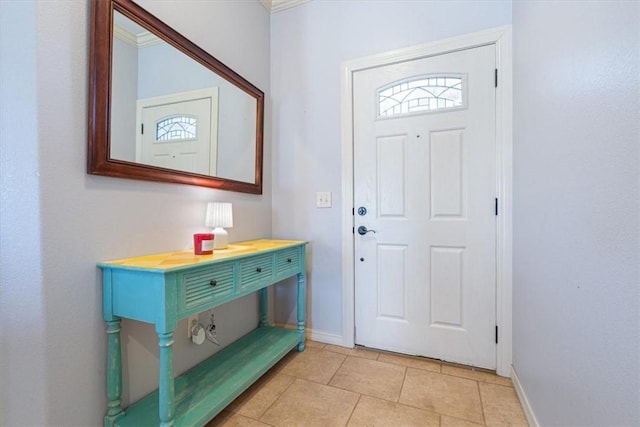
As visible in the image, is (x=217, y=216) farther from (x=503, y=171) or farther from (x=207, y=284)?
(x=503, y=171)

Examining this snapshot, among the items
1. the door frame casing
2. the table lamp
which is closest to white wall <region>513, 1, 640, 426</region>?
the door frame casing

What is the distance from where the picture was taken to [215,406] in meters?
1.27

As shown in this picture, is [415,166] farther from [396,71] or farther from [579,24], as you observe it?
[579,24]

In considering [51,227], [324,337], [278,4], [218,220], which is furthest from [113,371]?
[278,4]

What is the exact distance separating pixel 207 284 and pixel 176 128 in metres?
0.90

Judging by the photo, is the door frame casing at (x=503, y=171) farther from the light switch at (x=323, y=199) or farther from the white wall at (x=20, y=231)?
the white wall at (x=20, y=231)

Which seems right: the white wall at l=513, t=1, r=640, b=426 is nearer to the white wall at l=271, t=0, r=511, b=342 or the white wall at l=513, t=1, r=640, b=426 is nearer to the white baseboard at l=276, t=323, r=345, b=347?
the white wall at l=271, t=0, r=511, b=342

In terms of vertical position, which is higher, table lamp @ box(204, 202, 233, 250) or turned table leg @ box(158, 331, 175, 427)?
table lamp @ box(204, 202, 233, 250)

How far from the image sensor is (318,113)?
2.19 metres

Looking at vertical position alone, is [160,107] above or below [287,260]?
above

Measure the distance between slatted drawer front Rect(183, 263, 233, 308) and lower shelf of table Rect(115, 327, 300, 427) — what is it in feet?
1.64

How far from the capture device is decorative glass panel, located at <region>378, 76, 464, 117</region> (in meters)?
1.84

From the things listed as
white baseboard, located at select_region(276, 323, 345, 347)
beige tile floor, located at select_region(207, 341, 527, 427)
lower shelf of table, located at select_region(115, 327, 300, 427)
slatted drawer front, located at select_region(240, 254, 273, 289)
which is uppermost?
slatted drawer front, located at select_region(240, 254, 273, 289)

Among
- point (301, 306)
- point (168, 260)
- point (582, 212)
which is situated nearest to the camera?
point (582, 212)
